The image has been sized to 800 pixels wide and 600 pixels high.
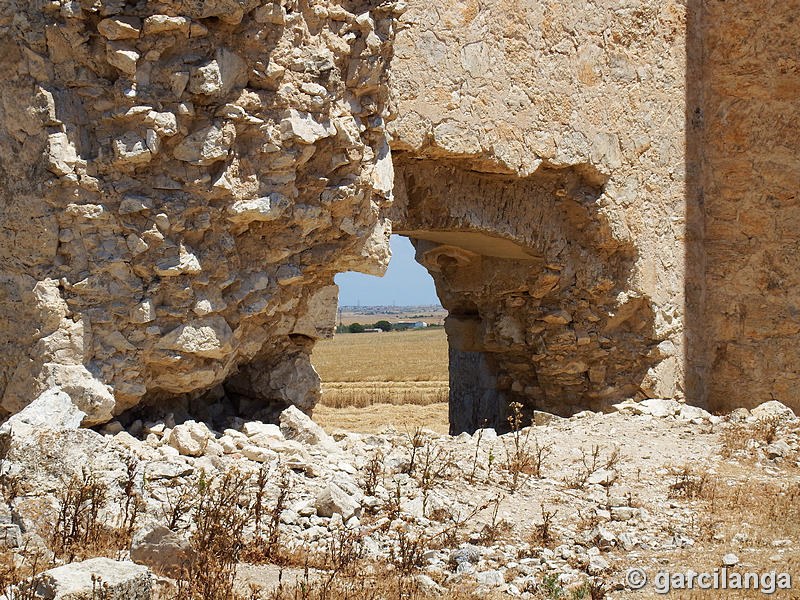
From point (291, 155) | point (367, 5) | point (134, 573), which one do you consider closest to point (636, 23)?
point (367, 5)

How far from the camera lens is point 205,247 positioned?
484 centimetres

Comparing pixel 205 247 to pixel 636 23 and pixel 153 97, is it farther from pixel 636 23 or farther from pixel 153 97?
pixel 636 23

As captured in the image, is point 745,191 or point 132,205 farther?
A: point 745,191

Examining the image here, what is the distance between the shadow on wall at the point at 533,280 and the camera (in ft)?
21.5

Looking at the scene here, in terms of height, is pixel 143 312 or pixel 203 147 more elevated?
pixel 203 147

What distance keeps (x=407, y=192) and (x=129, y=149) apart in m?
2.38

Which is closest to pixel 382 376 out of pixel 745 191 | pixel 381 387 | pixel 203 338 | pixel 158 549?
pixel 381 387

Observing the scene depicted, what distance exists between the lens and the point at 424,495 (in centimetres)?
442

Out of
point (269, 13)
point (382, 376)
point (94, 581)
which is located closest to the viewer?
point (94, 581)

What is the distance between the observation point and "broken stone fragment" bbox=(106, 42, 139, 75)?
4422mm

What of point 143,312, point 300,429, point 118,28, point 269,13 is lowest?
point 300,429

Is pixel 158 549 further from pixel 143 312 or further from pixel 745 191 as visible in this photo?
pixel 745 191

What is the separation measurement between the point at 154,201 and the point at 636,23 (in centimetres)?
445

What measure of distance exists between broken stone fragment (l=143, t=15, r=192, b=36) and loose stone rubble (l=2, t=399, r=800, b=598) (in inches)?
79.5
